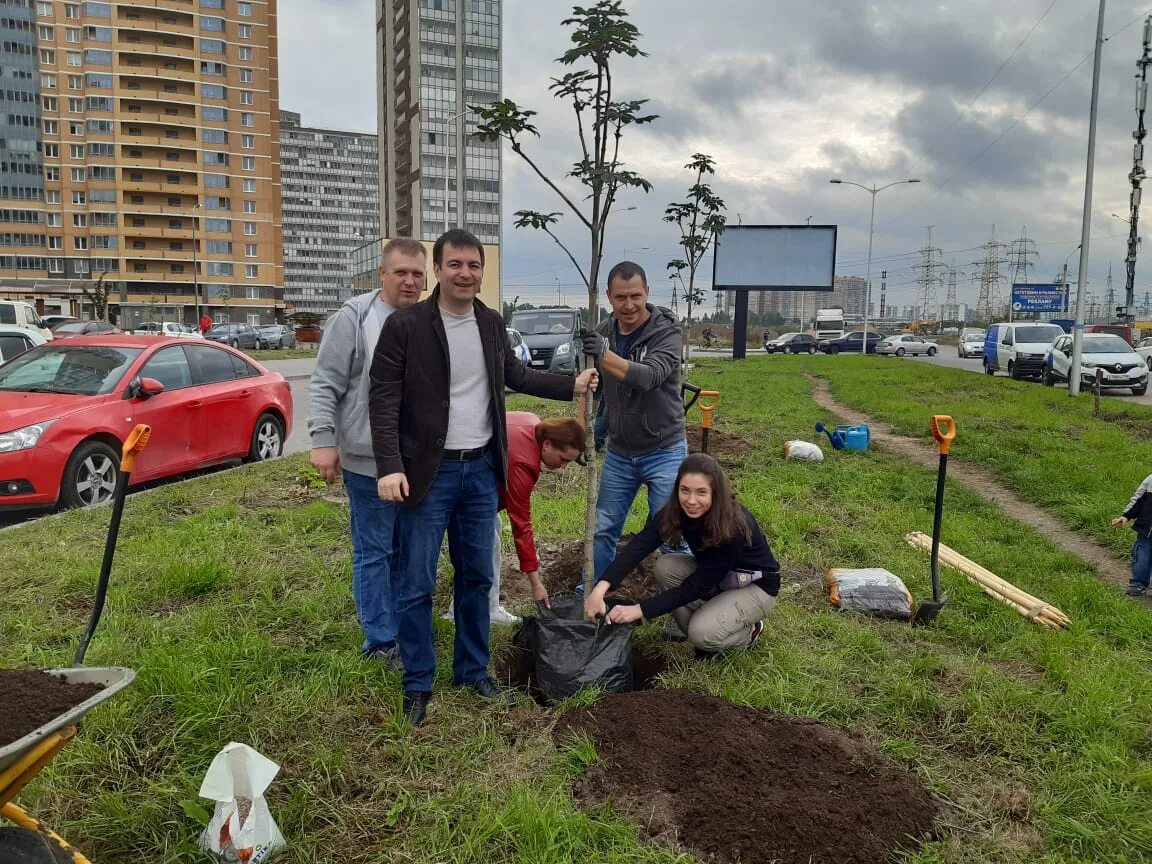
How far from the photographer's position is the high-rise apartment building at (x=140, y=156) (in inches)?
2904

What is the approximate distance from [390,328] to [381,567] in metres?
1.15

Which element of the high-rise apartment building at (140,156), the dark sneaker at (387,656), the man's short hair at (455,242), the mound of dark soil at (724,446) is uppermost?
the high-rise apartment building at (140,156)

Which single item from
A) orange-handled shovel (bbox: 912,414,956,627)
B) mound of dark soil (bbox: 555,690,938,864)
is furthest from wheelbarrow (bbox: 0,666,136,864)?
orange-handled shovel (bbox: 912,414,956,627)

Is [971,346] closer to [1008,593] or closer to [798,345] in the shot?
[798,345]

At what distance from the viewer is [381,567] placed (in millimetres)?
3604

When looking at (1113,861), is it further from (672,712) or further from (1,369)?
(1,369)

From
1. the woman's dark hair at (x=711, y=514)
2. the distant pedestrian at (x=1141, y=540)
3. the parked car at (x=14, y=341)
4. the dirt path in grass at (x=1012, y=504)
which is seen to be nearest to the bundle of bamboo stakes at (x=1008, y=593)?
the distant pedestrian at (x=1141, y=540)

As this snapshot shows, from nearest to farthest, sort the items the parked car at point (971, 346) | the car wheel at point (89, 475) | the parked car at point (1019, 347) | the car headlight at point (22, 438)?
the car headlight at point (22, 438) → the car wheel at point (89, 475) → the parked car at point (1019, 347) → the parked car at point (971, 346)

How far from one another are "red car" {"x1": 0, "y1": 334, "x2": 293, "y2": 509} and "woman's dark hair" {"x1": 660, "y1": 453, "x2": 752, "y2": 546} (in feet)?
16.6

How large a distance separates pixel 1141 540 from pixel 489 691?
4.28 meters

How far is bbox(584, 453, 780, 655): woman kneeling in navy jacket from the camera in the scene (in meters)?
3.61

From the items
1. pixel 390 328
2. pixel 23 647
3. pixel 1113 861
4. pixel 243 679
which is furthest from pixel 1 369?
pixel 1113 861

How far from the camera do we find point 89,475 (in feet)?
21.4

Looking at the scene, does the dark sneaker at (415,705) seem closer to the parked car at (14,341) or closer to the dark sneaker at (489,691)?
the dark sneaker at (489,691)
